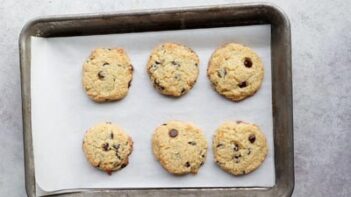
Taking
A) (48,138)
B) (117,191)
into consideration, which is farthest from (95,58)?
(117,191)

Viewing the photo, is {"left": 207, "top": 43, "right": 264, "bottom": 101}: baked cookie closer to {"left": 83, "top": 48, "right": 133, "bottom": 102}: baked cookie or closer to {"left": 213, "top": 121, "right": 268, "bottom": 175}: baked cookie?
{"left": 213, "top": 121, "right": 268, "bottom": 175}: baked cookie

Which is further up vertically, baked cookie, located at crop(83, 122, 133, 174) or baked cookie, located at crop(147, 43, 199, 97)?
baked cookie, located at crop(147, 43, 199, 97)

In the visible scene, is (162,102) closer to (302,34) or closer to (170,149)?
(170,149)

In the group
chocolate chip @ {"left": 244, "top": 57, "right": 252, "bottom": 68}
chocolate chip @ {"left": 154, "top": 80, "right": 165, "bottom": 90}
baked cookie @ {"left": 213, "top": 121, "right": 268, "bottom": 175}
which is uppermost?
chocolate chip @ {"left": 244, "top": 57, "right": 252, "bottom": 68}

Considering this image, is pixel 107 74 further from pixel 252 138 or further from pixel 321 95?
pixel 321 95

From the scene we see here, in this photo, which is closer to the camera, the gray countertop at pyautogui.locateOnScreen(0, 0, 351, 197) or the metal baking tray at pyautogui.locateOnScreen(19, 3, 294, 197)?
the metal baking tray at pyautogui.locateOnScreen(19, 3, 294, 197)

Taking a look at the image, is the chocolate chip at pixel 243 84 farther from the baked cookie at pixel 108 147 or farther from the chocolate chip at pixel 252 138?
the baked cookie at pixel 108 147

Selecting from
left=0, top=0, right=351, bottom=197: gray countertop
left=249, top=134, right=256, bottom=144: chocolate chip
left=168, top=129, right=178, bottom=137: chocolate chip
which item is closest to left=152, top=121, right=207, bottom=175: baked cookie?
left=168, top=129, right=178, bottom=137: chocolate chip

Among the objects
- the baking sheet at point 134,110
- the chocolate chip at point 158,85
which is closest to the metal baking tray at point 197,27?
the baking sheet at point 134,110
